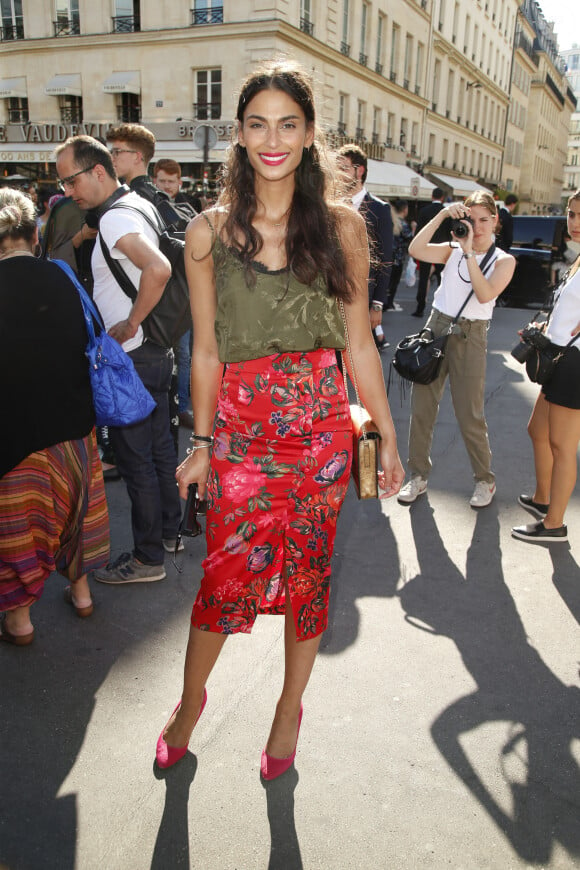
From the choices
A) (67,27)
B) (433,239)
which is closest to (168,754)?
(433,239)

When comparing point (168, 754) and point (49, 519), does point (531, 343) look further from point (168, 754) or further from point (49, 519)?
point (168, 754)

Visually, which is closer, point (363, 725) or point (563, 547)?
point (363, 725)

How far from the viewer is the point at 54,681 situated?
277 cm

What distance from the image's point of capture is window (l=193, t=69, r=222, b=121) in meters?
24.8

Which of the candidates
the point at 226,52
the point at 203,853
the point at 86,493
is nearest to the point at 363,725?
the point at 203,853

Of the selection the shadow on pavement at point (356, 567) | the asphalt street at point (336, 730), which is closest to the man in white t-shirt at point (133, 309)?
the asphalt street at point (336, 730)

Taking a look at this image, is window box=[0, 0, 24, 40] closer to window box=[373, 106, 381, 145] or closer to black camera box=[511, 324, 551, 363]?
window box=[373, 106, 381, 145]

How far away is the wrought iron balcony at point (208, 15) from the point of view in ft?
79.3

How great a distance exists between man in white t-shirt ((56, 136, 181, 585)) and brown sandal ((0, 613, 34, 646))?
1.91 ft

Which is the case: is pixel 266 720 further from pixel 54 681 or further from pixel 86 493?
pixel 86 493

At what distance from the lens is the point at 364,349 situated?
217cm

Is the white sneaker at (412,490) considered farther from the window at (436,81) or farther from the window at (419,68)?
the window at (436,81)

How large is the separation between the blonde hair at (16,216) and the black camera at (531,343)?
8.85 feet

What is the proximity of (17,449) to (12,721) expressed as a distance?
103 centimetres
